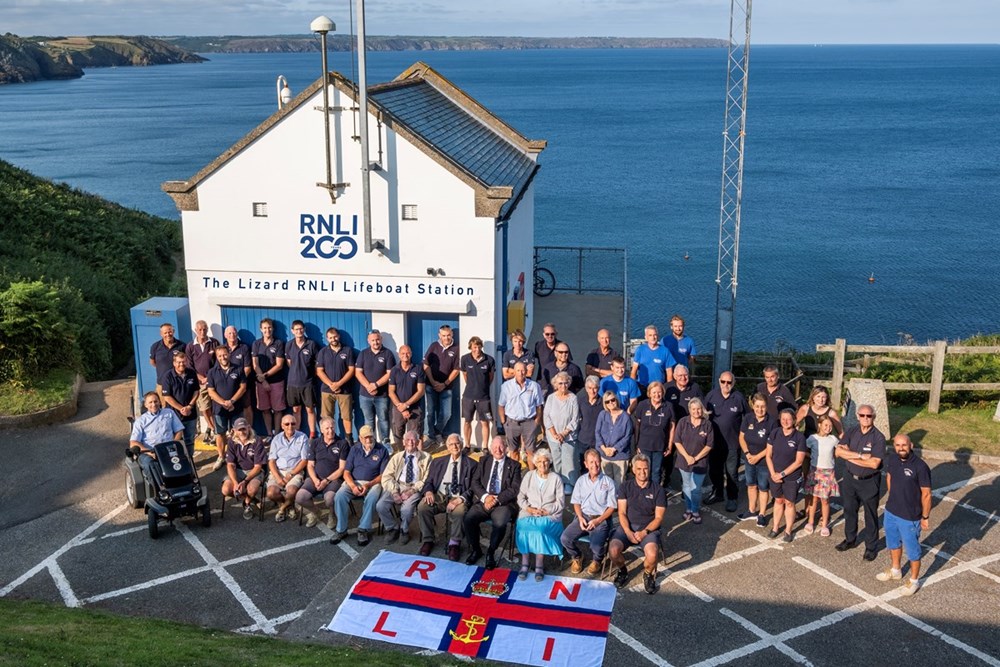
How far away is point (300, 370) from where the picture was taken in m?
14.1

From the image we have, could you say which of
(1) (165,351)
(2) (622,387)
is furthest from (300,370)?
(2) (622,387)

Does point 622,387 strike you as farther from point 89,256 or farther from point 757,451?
point 89,256

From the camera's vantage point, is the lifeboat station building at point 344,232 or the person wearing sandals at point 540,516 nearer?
the person wearing sandals at point 540,516

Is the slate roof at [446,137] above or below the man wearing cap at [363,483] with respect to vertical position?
above

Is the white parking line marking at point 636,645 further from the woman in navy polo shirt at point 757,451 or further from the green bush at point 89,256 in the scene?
the green bush at point 89,256

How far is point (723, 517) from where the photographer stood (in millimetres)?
12289

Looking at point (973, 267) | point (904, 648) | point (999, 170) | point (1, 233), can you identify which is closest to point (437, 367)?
point (904, 648)

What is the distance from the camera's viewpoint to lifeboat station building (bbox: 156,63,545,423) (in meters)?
14.1

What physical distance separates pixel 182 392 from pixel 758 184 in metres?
60.1

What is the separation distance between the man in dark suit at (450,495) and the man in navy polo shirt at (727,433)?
3.26 metres

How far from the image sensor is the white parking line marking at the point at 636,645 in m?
9.13

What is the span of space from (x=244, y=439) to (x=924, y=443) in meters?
9.80

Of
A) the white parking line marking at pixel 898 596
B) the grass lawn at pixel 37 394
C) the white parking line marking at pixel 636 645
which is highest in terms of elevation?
the grass lawn at pixel 37 394

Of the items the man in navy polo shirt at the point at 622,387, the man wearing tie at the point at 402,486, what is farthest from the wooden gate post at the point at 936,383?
the man wearing tie at the point at 402,486
